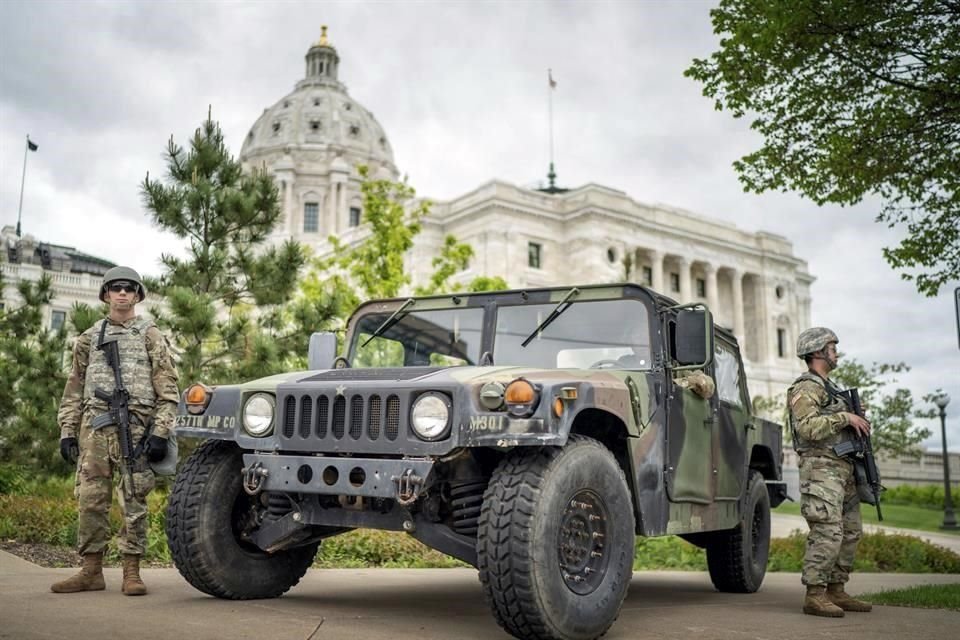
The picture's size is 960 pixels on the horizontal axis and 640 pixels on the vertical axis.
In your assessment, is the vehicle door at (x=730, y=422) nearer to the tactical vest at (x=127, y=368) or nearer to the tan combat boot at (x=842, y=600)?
the tan combat boot at (x=842, y=600)

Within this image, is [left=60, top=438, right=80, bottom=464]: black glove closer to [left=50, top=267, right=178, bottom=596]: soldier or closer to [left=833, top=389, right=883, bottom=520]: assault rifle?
[left=50, top=267, right=178, bottom=596]: soldier

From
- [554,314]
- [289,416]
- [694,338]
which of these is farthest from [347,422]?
[694,338]

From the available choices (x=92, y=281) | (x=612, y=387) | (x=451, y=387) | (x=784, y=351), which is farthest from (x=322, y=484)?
(x=784, y=351)

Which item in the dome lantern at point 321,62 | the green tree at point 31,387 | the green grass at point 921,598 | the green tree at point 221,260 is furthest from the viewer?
the dome lantern at point 321,62

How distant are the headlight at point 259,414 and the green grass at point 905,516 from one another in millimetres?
22296

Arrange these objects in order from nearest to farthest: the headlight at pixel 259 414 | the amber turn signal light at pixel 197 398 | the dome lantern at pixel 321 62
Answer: the headlight at pixel 259 414, the amber turn signal light at pixel 197 398, the dome lantern at pixel 321 62

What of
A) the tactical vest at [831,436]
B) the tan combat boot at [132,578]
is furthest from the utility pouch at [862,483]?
the tan combat boot at [132,578]

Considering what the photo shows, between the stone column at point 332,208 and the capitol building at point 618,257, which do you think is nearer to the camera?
the capitol building at point 618,257

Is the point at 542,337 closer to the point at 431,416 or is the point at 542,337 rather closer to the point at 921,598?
the point at 431,416

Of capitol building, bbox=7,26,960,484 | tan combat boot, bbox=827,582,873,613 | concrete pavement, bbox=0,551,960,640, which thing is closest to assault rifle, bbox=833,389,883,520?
tan combat boot, bbox=827,582,873,613

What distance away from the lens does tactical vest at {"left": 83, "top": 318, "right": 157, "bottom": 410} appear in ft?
19.8

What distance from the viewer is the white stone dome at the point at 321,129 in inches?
4491

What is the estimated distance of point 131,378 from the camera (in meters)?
6.05

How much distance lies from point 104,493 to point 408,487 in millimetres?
2487
